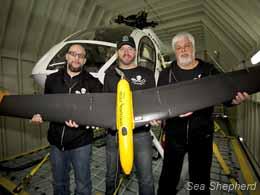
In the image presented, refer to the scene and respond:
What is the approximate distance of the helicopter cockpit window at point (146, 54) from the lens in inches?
91.7

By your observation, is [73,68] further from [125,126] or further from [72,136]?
[125,126]

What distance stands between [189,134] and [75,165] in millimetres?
1056

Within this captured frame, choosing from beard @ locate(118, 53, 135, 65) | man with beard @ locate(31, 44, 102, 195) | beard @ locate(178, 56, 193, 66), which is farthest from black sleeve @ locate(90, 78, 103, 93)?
beard @ locate(178, 56, 193, 66)

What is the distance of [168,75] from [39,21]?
329cm

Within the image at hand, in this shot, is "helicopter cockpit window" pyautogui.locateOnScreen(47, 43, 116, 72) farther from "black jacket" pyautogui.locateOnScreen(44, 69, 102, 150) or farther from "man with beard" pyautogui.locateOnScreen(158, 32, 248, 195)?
"man with beard" pyautogui.locateOnScreen(158, 32, 248, 195)

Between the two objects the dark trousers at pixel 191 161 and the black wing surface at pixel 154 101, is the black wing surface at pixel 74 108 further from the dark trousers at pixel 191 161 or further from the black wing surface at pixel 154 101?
the dark trousers at pixel 191 161

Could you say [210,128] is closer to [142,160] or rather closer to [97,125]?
[142,160]

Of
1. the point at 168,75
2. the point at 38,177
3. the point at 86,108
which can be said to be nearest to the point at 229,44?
the point at 168,75

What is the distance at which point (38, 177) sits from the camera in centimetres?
256

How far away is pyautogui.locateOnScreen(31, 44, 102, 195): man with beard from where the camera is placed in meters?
1.48

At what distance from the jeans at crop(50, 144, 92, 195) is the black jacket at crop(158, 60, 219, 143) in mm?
787

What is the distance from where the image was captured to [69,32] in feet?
13.2

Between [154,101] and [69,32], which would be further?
[69,32]

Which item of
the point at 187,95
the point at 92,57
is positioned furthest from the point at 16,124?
the point at 187,95
